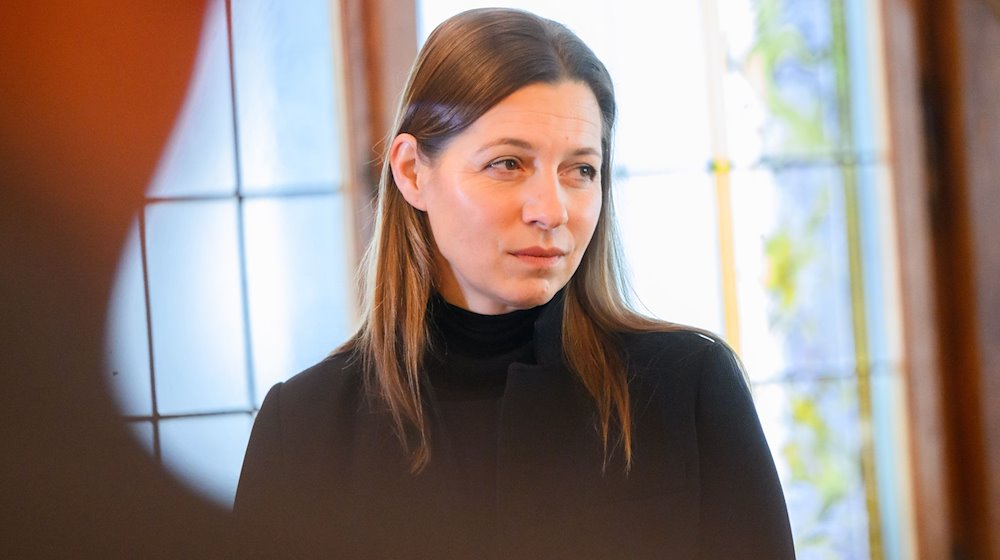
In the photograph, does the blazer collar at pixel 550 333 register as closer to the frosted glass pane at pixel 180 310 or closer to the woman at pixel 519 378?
the woman at pixel 519 378

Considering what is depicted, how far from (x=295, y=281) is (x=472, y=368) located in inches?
17.3

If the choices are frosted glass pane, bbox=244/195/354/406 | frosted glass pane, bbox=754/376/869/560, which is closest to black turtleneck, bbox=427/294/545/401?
frosted glass pane, bbox=244/195/354/406

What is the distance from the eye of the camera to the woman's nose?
46 centimetres

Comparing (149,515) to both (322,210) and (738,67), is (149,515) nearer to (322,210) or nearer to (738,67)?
(322,210)

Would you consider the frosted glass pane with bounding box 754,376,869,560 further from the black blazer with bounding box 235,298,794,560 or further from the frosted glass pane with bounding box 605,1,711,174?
the black blazer with bounding box 235,298,794,560

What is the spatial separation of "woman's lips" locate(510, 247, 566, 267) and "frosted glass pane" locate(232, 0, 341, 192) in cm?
53

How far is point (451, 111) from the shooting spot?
0.52 metres

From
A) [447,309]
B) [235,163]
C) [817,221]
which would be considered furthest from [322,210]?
[817,221]

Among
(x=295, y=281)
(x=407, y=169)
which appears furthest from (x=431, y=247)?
(x=295, y=281)

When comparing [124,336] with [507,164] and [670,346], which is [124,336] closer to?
[507,164]

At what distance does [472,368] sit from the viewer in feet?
1.90

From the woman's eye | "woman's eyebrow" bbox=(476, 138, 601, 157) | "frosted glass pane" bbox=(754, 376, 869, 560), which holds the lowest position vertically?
"frosted glass pane" bbox=(754, 376, 869, 560)

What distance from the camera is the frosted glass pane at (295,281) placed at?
3.02 feet

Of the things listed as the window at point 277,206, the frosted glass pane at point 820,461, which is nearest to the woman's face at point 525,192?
the window at point 277,206
